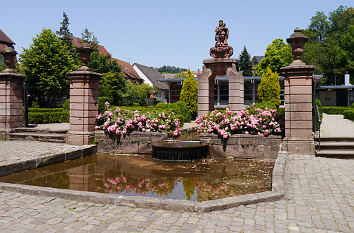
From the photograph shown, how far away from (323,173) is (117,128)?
695cm

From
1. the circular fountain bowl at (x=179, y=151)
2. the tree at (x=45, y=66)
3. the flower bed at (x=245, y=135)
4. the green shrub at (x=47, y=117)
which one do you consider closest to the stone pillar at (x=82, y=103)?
the circular fountain bowl at (x=179, y=151)

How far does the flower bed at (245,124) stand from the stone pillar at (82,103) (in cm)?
426

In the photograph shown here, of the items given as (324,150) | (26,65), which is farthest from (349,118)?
(26,65)

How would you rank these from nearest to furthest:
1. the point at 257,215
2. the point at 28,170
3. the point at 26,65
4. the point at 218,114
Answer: the point at 257,215, the point at 28,170, the point at 218,114, the point at 26,65

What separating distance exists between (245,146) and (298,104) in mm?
2105

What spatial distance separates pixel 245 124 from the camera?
10.2 meters

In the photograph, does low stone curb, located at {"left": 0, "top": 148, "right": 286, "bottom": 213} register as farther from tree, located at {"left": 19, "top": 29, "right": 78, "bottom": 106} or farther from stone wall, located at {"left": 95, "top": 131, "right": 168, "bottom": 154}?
tree, located at {"left": 19, "top": 29, "right": 78, "bottom": 106}

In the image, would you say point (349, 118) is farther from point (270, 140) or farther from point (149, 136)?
point (149, 136)

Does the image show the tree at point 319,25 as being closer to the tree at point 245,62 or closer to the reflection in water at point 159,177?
the tree at point 245,62

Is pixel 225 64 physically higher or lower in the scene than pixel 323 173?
higher

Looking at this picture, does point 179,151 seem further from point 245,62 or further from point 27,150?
point 245,62

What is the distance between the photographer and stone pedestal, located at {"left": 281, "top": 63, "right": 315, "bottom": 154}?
9.17m

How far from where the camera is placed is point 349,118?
22.4 m

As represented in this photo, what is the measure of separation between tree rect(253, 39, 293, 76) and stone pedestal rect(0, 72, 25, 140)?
42.9 meters
